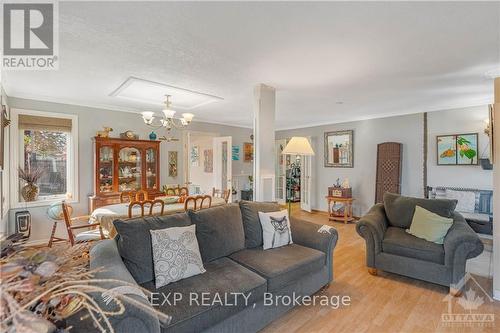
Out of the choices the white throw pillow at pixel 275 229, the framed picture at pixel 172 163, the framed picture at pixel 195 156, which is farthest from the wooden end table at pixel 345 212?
the framed picture at pixel 195 156

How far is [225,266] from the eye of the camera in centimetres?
206

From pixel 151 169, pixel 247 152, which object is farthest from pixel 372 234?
pixel 247 152

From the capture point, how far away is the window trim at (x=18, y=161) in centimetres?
358

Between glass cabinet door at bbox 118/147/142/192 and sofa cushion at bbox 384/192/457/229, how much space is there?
4.22 meters

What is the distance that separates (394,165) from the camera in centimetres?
500

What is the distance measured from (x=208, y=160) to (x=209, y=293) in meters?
4.93

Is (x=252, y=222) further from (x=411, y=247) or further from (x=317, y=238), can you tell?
(x=411, y=247)

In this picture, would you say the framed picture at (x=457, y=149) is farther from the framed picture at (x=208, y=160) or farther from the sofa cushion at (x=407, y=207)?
the framed picture at (x=208, y=160)

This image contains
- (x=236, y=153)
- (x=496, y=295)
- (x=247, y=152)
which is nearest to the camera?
(x=496, y=295)

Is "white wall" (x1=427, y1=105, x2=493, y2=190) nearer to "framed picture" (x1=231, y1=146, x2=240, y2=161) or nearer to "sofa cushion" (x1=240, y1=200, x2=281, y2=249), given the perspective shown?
"sofa cushion" (x1=240, y1=200, x2=281, y2=249)

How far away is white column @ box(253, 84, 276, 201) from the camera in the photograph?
3288 mm

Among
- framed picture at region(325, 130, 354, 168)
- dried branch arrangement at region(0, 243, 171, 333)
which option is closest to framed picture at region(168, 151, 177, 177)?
framed picture at region(325, 130, 354, 168)

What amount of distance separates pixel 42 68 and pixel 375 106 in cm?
494

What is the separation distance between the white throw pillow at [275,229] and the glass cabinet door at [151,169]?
2.97m
